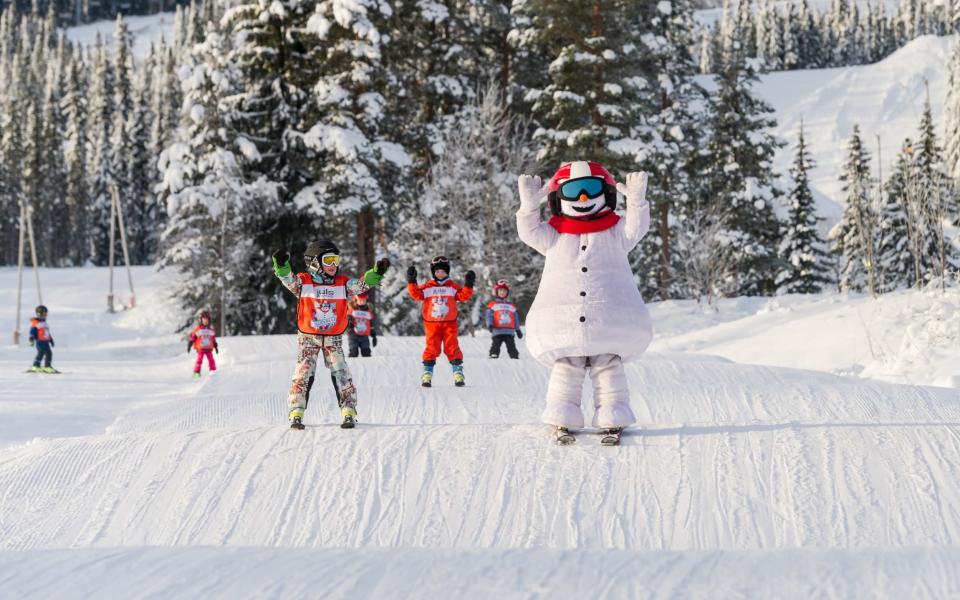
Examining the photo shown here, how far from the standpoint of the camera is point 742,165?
107 feet

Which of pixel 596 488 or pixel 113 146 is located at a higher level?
pixel 113 146

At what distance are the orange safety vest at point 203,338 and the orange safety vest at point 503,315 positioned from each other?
586 cm

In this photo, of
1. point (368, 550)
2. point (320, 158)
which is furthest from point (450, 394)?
point (320, 158)

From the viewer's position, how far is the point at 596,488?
5.31 m

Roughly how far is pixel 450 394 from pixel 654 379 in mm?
2538

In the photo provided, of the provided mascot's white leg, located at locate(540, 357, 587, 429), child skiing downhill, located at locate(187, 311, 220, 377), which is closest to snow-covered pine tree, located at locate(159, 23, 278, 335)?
child skiing downhill, located at locate(187, 311, 220, 377)

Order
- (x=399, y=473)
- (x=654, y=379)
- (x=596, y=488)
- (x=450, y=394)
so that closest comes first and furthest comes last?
(x=596, y=488)
(x=399, y=473)
(x=450, y=394)
(x=654, y=379)

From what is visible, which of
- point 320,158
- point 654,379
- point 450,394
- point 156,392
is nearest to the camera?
point 450,394

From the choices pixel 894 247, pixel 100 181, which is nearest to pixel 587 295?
pixel 894 247

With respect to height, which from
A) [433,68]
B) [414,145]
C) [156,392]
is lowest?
[156,392]

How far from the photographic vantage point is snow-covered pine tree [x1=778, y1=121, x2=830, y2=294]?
126ft

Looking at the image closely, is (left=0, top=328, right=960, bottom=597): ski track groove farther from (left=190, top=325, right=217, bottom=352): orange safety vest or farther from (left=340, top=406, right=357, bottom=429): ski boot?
(left=190, top=325, right=217, bottom=352): orange safety vest

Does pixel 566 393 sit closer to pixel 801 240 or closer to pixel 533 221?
pixel 533 221

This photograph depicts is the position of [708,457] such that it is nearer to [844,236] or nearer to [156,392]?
[156,392]
